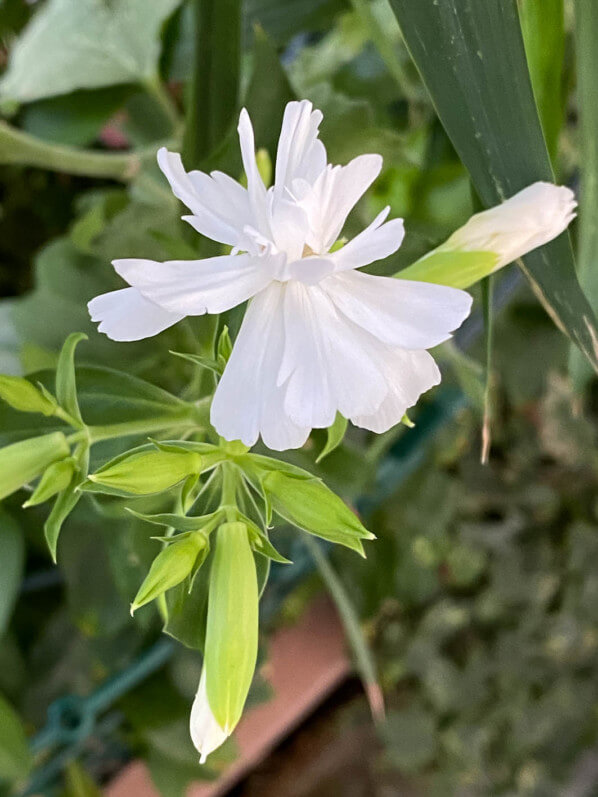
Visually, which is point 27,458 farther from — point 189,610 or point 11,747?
point 11,747

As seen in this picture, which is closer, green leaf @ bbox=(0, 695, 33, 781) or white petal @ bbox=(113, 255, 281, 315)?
white petal @ bbox=(113, 255, 281, 315)

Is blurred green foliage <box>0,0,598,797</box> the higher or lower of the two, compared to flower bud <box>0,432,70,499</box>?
lower

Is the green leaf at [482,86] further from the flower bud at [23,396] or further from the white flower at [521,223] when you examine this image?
the flower bud at [23,396]

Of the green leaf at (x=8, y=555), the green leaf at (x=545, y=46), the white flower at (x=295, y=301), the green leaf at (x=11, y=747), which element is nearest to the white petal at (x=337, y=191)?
the white flower at (x=295, y=301)

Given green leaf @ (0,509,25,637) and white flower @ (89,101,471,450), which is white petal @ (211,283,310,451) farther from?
green leaf @ (0,509,25,637)

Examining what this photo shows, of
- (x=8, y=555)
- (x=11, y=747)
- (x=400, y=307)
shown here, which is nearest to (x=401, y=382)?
(x=400, y=307)

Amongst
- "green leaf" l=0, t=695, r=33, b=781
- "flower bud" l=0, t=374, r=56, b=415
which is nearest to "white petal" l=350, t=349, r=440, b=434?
"flower bud" l=0, t=374, r=56, b=415

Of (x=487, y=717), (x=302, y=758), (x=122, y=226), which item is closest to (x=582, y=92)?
(x=122, y=226)
